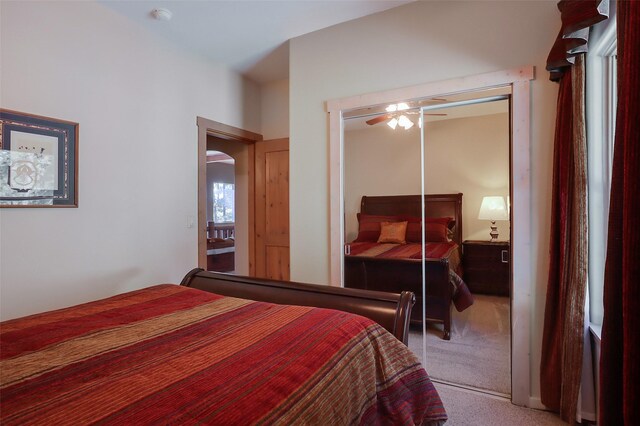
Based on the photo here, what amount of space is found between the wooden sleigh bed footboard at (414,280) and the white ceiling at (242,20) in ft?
6.82

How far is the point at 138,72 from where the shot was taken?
2.78 metres

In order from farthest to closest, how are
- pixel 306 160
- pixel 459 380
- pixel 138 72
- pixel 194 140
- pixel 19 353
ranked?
pixel 194 140
pixel 306 160
pixel 138 72
pixel 459 380
pixel 19 353

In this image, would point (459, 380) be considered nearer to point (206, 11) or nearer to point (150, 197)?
point (150, 197)

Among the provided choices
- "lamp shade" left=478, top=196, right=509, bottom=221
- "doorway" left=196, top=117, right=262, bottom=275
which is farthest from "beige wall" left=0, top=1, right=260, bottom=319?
"lamp shade" left=478, top=196, right=509, bottom=221

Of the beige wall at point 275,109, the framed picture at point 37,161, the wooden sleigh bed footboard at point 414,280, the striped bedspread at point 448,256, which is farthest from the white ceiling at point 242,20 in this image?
the wooden sleigh bed footboard at point 414,280

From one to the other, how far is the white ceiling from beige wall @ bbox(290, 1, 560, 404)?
13 cm

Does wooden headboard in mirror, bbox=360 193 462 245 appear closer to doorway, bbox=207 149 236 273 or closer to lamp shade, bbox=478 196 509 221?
lamp shade, bbox=478 196 509 221

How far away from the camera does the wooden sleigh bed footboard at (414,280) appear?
2.62m

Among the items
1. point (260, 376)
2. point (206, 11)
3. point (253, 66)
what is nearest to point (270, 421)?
point (260, 376)

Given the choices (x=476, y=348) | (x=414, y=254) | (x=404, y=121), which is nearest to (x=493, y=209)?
(x=414, y=254)

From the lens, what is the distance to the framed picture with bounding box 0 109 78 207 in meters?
2.03

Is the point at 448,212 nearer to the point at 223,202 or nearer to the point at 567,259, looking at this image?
the point at 567,259

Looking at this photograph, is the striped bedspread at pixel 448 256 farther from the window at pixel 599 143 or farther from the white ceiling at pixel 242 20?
the white ceiling at pixel 242 20

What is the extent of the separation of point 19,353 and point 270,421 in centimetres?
97
